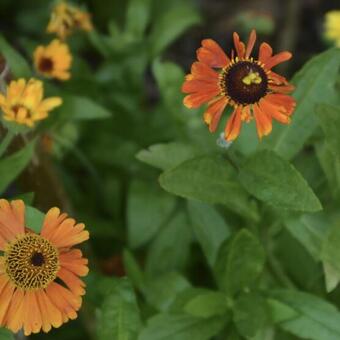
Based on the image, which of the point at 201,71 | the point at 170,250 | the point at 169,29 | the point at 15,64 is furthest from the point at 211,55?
the point at 169,29

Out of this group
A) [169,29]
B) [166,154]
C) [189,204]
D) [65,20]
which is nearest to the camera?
[166,154]

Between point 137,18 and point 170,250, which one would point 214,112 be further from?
point 137,18

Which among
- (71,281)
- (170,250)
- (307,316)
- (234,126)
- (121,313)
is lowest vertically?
(170,250)

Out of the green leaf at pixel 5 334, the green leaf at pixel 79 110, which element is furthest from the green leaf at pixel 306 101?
the green leaf at pixel 5 334

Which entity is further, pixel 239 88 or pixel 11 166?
pixel 11 166

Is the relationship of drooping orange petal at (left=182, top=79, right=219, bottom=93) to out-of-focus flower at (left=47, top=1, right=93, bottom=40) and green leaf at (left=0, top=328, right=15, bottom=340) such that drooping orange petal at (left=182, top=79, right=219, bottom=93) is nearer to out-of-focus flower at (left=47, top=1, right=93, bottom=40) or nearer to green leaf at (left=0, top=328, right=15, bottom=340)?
green leaf at (left=0, top=328, right=15, bottom=340)

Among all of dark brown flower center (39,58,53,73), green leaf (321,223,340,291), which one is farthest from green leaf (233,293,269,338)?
dark brown flower center (39,58,53,73)
